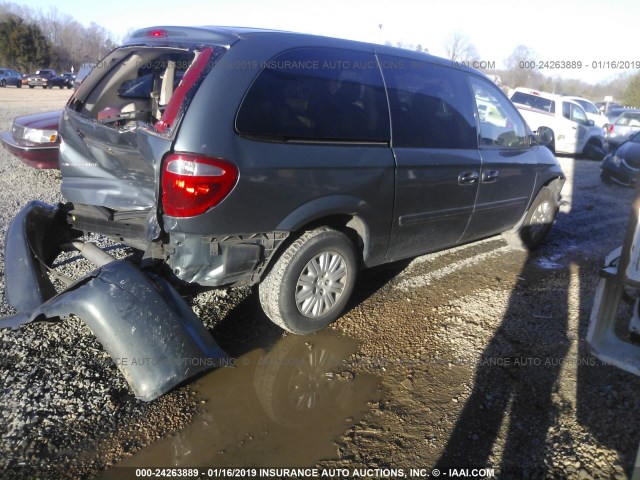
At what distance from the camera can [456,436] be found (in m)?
2.58

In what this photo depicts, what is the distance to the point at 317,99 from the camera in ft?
10.2

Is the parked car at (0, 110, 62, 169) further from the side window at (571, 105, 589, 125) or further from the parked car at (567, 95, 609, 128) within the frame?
the parked car at (567, 95, 609, 128)

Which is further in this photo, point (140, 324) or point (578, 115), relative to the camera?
point (578, 115)

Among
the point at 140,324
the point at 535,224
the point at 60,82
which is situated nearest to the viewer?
the point at 140,324

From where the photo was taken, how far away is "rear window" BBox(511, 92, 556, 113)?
565 inches

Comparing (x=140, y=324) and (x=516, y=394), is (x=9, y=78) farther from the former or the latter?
(x=516, y=394)

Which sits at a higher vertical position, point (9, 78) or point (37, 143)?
point (37, 143)

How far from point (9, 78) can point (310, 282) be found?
42.0 m

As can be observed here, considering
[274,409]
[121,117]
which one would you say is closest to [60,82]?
[121,117]

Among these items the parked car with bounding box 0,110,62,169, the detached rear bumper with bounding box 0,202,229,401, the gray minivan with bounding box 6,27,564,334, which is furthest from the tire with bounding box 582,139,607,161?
the detached rear bumper with bounding box 0,202,229,401

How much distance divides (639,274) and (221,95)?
226 cm

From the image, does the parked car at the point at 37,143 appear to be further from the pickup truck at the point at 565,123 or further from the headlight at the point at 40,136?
the pickup truck at the point at 565,123

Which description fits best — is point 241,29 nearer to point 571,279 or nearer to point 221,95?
point 221,95

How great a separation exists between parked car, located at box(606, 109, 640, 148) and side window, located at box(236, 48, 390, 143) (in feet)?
48.1
